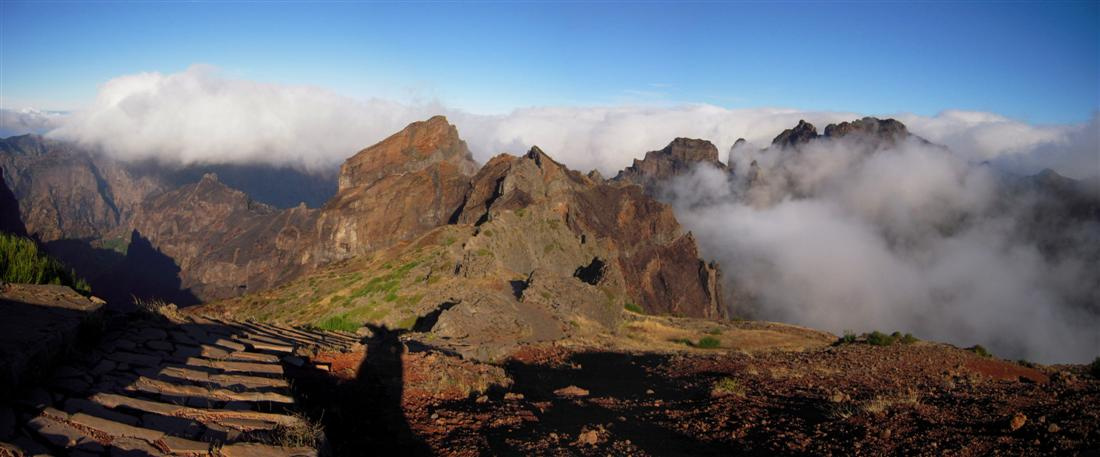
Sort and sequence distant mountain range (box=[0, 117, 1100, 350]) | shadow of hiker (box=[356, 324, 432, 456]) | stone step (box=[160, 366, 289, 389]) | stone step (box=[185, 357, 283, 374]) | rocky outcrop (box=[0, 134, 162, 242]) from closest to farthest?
stone step (box=[160, 366, 289, 389]) → shadow of hiker (box=[356, 324, 432, 456]) → stone step (box=[185, 357, 283, 374]) → distant mountain range (box=[0, 117, 1100, 350]) → rocky outcrop (box=[0, 134, 162, 242])

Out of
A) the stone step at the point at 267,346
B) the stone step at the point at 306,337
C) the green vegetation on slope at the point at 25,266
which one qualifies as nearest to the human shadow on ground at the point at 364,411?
the stone step at the point at 267,346

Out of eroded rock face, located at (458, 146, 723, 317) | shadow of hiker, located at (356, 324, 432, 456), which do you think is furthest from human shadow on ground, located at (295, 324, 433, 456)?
eroded rock face, located at (458, 146, 723, 317)

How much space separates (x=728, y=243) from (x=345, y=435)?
179 metres

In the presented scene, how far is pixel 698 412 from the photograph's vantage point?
37.0 feet

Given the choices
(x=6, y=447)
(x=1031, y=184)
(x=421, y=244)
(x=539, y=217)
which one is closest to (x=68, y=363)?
(x=6, y=447)

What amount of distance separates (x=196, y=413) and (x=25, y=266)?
8591 mm

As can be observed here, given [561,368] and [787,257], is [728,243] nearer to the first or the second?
[787,257]

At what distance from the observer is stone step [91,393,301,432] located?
20.9 feet

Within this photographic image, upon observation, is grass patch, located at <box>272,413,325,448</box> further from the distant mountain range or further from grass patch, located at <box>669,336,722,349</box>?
grass patch, located at <box>669,336,722,349</box>

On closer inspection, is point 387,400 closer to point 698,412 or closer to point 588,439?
point 588,439

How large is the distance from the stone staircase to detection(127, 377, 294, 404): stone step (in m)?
0.01

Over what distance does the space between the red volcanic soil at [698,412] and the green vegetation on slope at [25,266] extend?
632cm

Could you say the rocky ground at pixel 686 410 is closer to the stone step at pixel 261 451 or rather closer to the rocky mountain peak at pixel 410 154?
the stone step at pixel 261 451

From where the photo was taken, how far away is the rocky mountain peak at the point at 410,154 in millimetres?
92062
